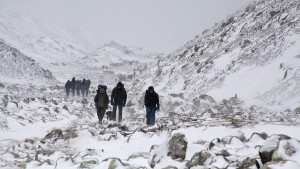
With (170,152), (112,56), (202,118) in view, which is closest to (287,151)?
(170,152)

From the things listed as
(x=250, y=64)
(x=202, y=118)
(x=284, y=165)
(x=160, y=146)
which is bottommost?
(x=284, y=165)

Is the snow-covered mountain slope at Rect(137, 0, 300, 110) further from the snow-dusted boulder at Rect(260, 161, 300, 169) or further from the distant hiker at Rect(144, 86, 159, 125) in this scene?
the snow-dusted boulder at Rect(260, 161, 300, 169)

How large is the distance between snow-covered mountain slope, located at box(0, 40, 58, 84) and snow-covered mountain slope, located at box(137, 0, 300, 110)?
86.5 ft

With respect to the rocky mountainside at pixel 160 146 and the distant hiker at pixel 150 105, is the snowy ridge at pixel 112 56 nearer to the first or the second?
the distant hiker at pixel 150 105

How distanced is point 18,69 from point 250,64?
41.9 metres

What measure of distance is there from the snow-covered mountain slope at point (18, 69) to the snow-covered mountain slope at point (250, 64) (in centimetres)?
2637

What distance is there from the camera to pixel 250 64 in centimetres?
2316

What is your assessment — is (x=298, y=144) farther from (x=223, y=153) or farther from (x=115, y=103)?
(x=115, y=103)

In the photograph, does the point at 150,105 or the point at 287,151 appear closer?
the point at 287,151

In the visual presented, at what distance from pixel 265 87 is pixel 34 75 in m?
48.1

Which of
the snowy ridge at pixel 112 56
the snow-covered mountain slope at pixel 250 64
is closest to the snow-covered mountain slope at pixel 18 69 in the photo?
the snow-covered mountain slope at pixel 250 64

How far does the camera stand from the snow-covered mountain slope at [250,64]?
62.3 feet

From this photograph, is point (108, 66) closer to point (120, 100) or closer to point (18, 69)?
point (18, 69)

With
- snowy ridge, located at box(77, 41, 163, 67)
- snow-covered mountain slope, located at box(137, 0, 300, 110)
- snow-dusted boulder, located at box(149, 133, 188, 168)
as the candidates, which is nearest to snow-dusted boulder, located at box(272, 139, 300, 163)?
snow-dusted boulder, located at box(149, 133, 188, 168)
